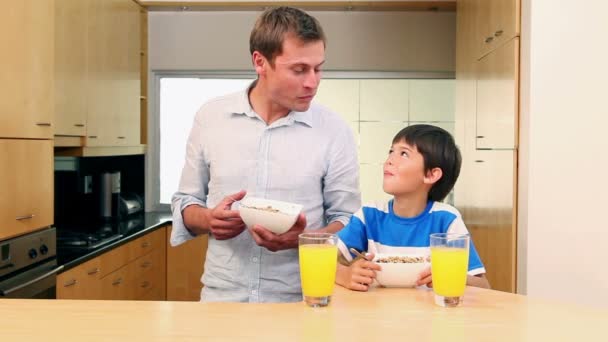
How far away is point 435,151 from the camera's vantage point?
1993 millimetres

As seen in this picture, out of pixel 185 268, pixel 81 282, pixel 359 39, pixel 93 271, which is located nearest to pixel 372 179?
pixel 359 39

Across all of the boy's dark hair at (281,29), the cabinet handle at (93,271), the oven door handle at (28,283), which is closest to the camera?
the boy's dark hair at (281,29)

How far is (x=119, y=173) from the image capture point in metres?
4.81

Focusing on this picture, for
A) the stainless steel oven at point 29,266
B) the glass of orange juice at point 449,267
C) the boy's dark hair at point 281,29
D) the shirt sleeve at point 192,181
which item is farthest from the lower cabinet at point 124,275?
the glass of orange juice at point 449,267

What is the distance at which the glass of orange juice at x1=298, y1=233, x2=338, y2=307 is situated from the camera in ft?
4.74

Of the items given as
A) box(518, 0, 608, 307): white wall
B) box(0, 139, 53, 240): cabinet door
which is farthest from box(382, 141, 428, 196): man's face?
box(0, 139, 53, 240): cabinet door

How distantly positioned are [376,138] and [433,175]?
10.5 feet

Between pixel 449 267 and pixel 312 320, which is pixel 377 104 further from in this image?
pixel 312 320

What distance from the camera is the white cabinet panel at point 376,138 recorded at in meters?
→ 5.16

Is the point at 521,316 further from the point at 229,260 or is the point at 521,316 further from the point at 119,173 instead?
the point at 119,173

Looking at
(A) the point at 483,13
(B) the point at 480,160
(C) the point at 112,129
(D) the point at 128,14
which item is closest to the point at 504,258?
(B) the point at 480,160

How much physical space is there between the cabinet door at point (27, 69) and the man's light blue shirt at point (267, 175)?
1005mm

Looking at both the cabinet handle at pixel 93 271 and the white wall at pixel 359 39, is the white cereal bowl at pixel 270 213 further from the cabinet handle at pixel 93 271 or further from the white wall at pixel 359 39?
the white wall at pixel 359 39

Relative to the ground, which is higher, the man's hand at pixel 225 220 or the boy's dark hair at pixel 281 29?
the boy's dark hair at pixel 281 29
